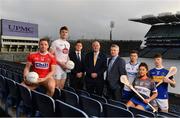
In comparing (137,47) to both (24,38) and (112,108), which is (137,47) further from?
(112,108)

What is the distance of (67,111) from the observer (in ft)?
9.36

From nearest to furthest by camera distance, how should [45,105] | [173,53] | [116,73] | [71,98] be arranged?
1. [45,105]
2. [71,98]
3. [116,73]
4. [173,53]

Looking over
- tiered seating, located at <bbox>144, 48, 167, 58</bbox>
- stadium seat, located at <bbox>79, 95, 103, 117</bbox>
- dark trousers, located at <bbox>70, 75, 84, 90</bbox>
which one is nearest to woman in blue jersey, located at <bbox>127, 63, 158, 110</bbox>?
stadium seat, located at <bbox>79, 95, 103, 117</bbox>

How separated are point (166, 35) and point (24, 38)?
1129 inches

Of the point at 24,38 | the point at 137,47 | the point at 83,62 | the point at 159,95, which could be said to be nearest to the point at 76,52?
the point at 83,62

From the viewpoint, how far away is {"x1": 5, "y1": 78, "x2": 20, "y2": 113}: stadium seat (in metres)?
4.38

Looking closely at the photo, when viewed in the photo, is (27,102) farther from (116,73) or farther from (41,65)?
(116,73)

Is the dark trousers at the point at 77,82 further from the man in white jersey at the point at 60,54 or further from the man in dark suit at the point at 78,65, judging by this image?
the man in white jersey at the point at 60,54

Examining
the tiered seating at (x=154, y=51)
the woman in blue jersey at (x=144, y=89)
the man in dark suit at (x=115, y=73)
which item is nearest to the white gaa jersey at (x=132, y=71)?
the man in dark suit at (x=115, y=73)

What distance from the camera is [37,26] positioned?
5788 centimetres

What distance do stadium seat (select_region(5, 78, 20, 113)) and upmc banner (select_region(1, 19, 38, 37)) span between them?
4798 centimetres

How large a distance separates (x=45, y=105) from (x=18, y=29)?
2093 inches

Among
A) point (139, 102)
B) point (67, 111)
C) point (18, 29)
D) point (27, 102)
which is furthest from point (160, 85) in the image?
point (18, 29)

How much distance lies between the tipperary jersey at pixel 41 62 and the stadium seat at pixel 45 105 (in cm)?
132
